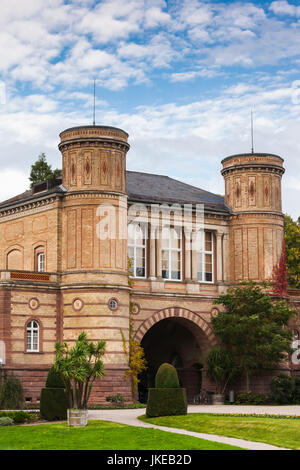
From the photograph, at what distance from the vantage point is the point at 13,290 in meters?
41.6

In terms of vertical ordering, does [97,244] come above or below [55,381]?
above

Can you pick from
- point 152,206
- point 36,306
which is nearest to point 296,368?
point 152,206

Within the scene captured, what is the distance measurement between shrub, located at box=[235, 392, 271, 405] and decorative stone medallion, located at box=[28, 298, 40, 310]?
12709 mm

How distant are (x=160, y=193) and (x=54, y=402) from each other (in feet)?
63.1

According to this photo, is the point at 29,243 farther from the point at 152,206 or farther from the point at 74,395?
the point at 74,395

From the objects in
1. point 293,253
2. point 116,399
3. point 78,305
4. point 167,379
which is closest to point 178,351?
A: point 116,399

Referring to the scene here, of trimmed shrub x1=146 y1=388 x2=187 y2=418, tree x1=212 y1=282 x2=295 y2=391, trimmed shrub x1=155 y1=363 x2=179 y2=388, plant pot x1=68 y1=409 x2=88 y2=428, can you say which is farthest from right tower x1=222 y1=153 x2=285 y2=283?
plant pot x1=68 y1=409 x2=88 y2=428

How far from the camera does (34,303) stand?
42.3m

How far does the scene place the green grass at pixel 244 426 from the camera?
25.2m

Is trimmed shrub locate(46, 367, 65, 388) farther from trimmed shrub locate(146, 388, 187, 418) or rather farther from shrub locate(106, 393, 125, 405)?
shrub locate(106, 393, 125, 405)

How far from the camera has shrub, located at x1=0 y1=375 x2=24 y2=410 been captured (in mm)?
38906

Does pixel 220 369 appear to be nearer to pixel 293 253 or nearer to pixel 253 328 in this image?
pixel 253 328
